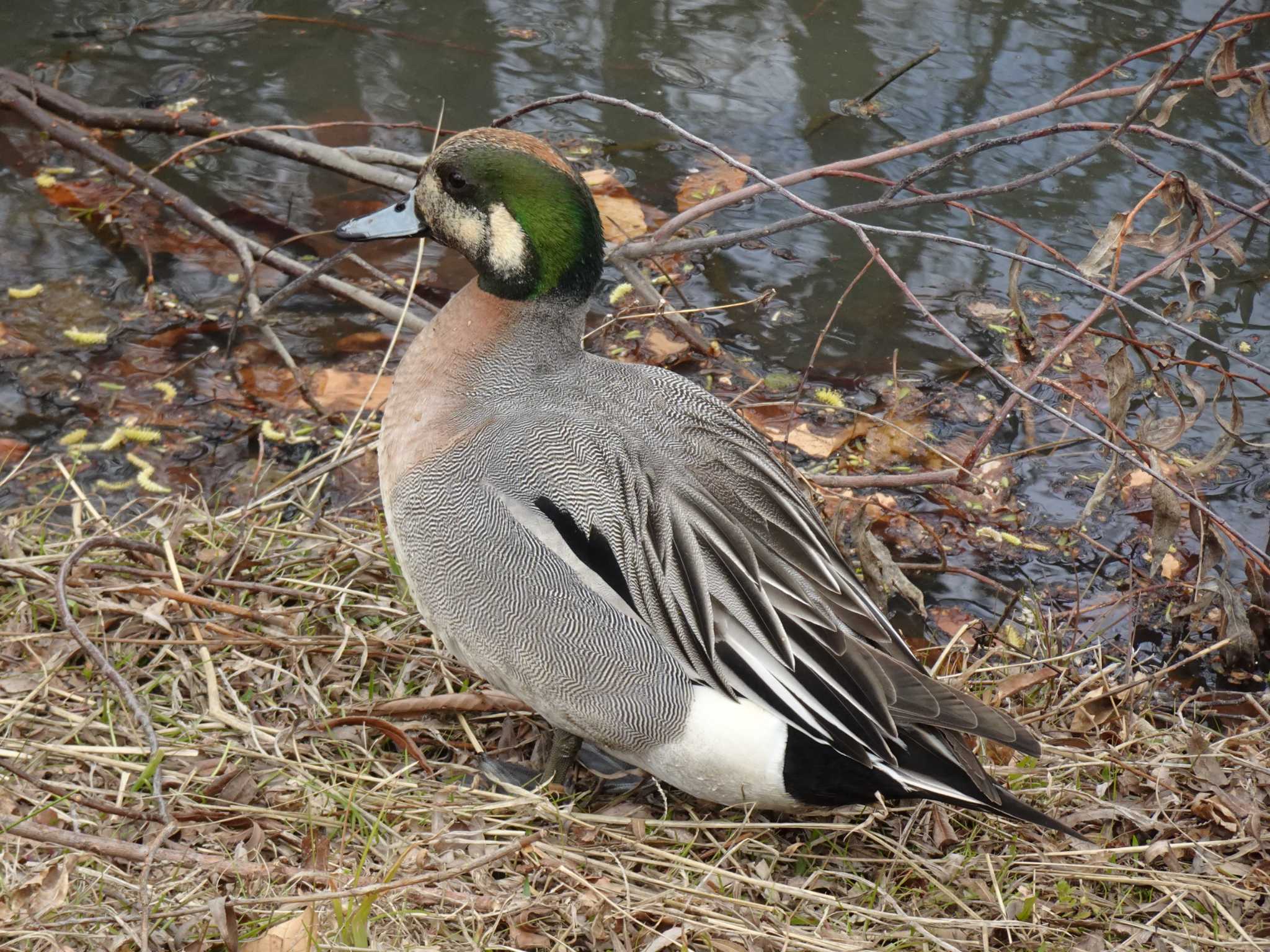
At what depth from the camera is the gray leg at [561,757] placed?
2.92m

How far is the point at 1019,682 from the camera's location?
3.28m

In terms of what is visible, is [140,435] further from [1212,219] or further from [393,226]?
[1212,219]

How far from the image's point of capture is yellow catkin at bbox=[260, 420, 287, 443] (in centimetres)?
421

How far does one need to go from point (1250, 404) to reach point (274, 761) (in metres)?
3.76

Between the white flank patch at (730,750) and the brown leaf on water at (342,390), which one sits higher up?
the white flank patch at (730,750)

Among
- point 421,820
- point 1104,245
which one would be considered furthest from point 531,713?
point 1104,245

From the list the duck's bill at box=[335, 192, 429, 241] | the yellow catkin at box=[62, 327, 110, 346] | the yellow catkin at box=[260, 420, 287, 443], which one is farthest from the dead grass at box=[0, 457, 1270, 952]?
the yellow catkin at box=[62, 327, 110, 346]

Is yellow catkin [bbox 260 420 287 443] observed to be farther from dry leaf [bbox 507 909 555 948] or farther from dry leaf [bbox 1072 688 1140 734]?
dry leaf [bbox 1072 688 1140 734]

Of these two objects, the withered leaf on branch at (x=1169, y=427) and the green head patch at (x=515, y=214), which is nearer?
the green head patch at (x=515, y=214)

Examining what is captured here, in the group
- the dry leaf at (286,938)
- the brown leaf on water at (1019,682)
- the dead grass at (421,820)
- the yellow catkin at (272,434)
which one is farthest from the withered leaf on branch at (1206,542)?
the yellow catkin at (272,434)

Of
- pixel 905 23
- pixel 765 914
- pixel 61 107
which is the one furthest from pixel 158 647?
pixel 905 23

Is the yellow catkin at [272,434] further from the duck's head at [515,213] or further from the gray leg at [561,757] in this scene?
the gray leg at [561,757]

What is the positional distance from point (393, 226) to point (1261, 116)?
197 centimetres

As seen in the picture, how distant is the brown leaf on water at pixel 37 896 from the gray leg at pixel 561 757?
1.02 metres
